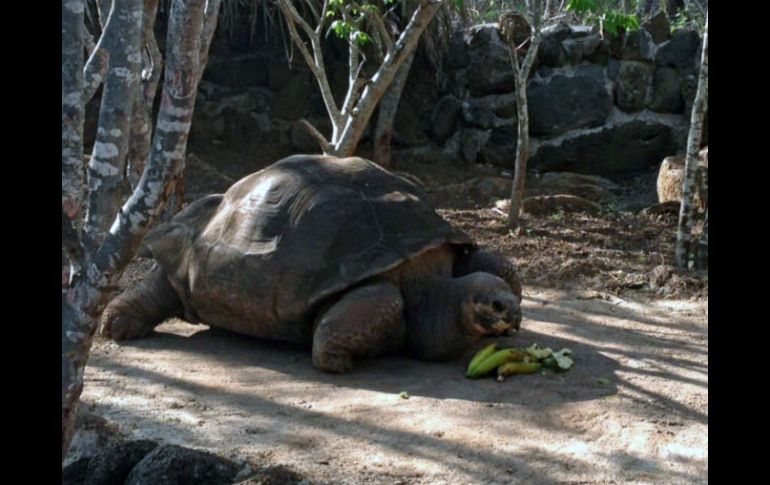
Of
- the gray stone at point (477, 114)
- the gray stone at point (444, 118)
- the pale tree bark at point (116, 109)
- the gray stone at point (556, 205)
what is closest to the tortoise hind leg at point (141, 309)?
the pale tree bark at point (116, 109)

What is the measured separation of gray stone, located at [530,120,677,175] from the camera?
39.2 ft

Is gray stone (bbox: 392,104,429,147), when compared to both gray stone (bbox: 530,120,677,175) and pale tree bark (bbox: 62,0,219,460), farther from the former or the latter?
pale tree bark (bbox: 62,0,219,460)

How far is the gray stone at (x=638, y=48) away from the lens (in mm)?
11969

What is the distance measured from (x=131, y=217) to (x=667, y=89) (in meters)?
10.4

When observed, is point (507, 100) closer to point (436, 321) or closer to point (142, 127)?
point (436, 321)

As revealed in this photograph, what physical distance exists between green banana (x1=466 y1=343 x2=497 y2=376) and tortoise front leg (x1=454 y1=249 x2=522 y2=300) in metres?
0.71

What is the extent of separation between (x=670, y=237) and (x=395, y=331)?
450 centimetres

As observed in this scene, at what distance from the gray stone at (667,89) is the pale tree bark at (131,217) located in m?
10.1

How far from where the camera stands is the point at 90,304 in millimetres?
2596

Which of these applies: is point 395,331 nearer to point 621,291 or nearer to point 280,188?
point 280,188

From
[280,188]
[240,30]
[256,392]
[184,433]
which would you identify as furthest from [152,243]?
[240,30]

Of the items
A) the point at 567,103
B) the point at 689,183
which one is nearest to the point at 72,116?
the point at 689,183

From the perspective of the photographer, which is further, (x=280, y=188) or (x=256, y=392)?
(x=280, y=188)
